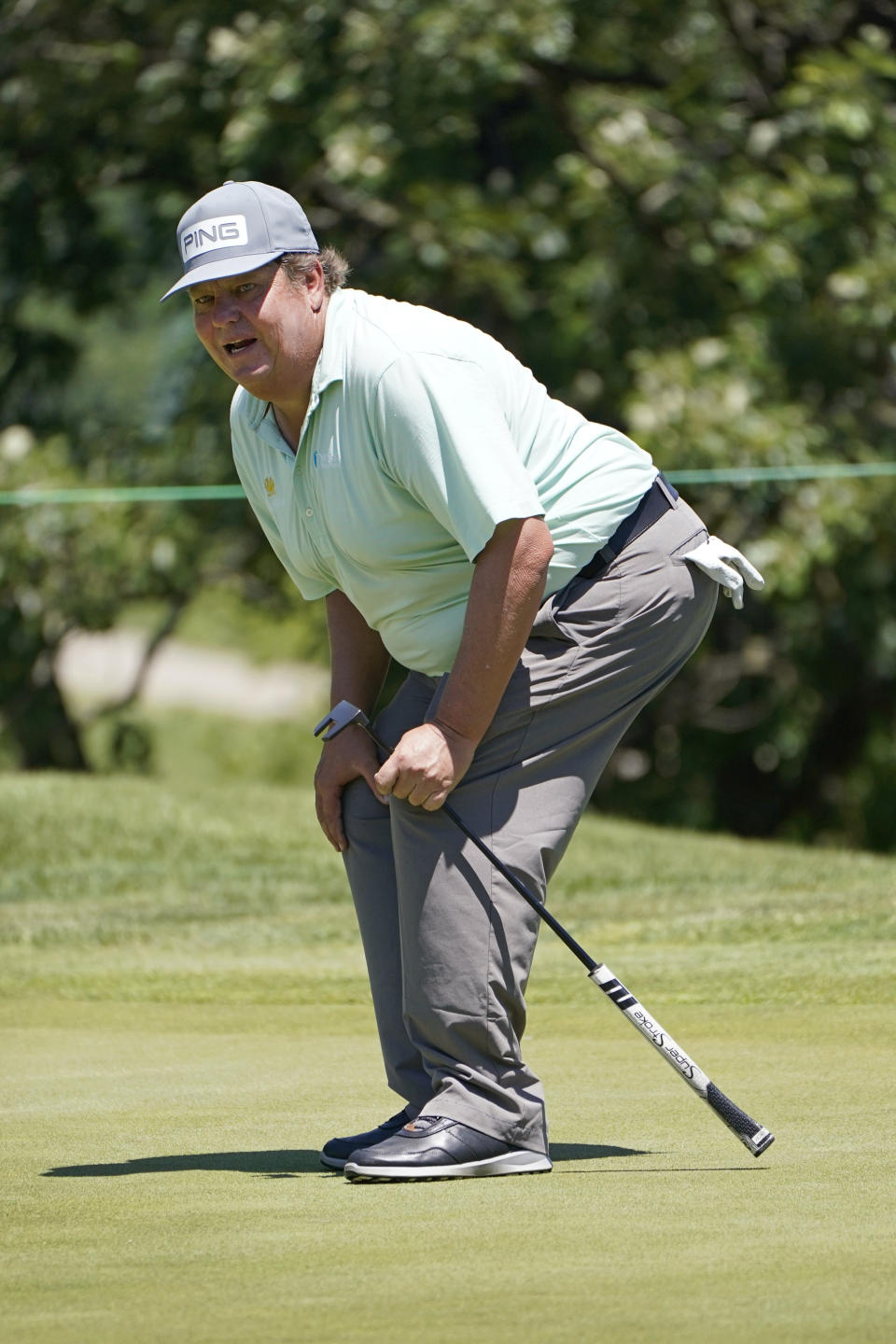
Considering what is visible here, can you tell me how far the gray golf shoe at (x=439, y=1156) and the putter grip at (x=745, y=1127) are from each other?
0.30 meters

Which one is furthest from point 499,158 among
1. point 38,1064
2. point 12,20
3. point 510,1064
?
point 510,1064

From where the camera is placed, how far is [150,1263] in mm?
2859

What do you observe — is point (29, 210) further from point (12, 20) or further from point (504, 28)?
point (504, 28)

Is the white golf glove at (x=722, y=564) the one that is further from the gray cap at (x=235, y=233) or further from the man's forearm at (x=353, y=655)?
the gray cap at (x=235, y=233)

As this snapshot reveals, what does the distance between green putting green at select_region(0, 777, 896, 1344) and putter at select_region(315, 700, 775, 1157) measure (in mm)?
62

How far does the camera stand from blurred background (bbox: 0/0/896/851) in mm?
11055

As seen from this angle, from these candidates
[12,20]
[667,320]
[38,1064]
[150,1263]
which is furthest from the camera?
[12,20]

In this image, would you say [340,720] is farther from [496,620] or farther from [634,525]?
[634,525]

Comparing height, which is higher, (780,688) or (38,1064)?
(38,1064)

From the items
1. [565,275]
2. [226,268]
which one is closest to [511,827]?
[226,268]

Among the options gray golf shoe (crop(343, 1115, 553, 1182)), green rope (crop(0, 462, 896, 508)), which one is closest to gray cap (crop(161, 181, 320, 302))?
gray golf shoe (crop(343, 1115, 553, 1182))

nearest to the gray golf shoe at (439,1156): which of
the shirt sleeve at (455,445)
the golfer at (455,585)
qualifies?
the golfer at (455,585)

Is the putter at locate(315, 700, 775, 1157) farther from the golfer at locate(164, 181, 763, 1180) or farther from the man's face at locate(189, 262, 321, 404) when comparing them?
the man's face at locate(189, 262, 321, 404)

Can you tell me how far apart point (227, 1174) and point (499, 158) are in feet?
35.0
